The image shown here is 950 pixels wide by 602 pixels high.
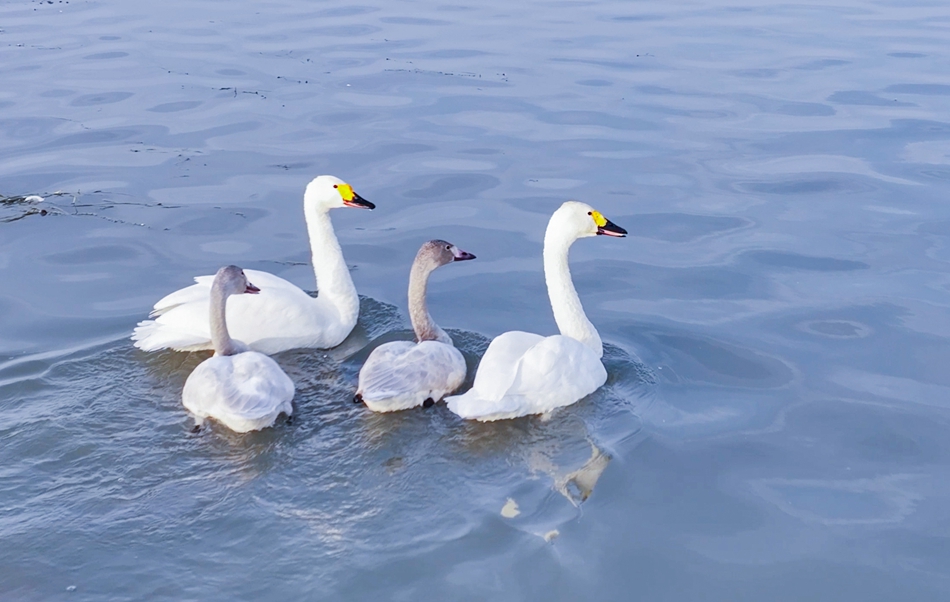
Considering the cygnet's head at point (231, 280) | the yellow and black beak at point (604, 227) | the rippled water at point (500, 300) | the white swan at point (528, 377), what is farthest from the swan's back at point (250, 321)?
the yellow and black beak at point (604, 227)

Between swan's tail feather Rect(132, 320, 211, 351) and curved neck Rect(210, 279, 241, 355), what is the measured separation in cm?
42

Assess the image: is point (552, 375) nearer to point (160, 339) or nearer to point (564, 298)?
point (564, 298)

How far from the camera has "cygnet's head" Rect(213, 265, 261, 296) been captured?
7109 millimetres

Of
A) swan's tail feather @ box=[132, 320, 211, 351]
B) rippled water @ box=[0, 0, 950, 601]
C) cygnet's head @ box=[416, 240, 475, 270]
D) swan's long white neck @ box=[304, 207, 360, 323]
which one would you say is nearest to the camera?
rippled water @ box=[0, 0, 950, 601]

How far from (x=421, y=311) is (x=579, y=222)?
4.08 feet

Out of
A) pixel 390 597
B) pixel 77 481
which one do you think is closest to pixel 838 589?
pixel 390 597

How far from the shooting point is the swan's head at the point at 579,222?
7582mm

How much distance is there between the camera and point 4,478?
5816 millimetres

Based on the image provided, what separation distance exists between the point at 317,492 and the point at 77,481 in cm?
129

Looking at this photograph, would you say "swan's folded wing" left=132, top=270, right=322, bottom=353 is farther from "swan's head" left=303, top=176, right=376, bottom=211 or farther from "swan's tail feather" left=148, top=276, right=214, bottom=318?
"swan's head" left=303, top=176, right=376, bottom=211

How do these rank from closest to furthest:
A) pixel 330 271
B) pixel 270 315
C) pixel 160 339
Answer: pixel 160 339, pixel 270 315, pixel 330 271

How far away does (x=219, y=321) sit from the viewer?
7.07m

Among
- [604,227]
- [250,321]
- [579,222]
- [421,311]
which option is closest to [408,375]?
[421,311]

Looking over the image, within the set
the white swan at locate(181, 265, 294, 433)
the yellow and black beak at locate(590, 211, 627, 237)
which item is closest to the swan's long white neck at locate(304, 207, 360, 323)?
the white swan at locate(181, 265, 294, 433)
